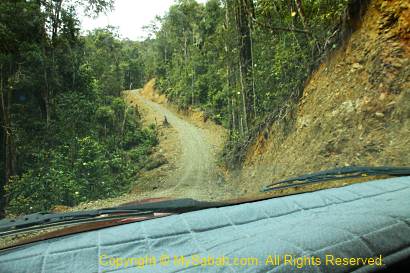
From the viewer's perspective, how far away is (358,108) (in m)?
4.13

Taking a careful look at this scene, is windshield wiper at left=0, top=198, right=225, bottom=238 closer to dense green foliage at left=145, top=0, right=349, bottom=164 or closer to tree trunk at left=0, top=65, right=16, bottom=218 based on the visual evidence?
tree trunk at left=0, top=65, right=16, bottom=218

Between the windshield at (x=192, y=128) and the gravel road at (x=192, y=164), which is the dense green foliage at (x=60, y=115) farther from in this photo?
the gravel road at (x=192, y=164)

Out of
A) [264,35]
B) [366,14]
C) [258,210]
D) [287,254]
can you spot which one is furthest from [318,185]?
[264,35]

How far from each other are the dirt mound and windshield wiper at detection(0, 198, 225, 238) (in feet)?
8.51

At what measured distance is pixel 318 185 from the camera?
1802 mm

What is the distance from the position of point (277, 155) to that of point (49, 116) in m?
3.34

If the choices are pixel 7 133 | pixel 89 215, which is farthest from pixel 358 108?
pixel 7 133

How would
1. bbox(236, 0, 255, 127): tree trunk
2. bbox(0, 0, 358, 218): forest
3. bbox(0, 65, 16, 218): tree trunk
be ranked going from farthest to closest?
bbox(236, 0, 255, 127): tree trunk
bbox(0, 65, 16, 218): tree trunk
bbox(0, 0, 358, 218): forest

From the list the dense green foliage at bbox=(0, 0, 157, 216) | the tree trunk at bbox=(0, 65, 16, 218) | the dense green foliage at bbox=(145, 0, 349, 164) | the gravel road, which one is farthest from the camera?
the dense green foliage at bbox=(145, 0, 349, 164)

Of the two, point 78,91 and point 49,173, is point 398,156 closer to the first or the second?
point 49,173

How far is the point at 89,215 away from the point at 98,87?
4384 mm

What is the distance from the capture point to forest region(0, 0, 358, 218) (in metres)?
4.15

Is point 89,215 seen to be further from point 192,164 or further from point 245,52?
point 245,52

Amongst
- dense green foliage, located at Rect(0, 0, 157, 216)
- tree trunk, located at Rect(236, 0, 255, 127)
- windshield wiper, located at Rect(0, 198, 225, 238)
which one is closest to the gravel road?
dense green foliage, located at Rect(0, 0, 157, 216)
